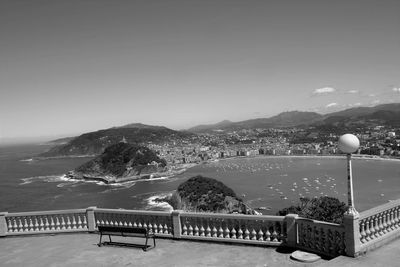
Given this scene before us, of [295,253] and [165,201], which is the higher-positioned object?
[295,253]

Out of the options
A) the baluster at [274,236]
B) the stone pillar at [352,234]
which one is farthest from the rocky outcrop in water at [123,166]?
the stone pillar at [352,234]

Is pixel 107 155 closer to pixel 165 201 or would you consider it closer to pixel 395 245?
pixel 165 201

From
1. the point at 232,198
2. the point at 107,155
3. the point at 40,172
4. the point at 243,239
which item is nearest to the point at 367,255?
the point at 243,239

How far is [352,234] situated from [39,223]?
10093 mm

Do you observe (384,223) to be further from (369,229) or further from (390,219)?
(369,229)

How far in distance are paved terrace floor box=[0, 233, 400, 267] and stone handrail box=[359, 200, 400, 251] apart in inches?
7.4

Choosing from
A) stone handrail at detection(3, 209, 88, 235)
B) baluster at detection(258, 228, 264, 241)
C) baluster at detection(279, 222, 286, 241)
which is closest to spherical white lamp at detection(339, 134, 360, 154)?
baluster at detection(279, 222, 286, 241)

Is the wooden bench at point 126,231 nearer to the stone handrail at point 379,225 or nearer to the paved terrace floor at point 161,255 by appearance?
the paved terrace floor at point 161,255

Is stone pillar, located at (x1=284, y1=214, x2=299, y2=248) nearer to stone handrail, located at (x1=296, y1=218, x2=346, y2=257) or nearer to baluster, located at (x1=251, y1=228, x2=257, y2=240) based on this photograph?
stone handrail, located at (x1=296, y1=218, x2=346, y2=257)

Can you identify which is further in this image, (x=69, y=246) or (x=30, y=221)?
(x=30, y=221)

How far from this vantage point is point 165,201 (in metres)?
89.8

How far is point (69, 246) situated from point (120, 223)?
1.60 metres

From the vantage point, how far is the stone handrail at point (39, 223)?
12.3 metres

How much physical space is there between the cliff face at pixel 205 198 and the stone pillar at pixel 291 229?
60.9 m
